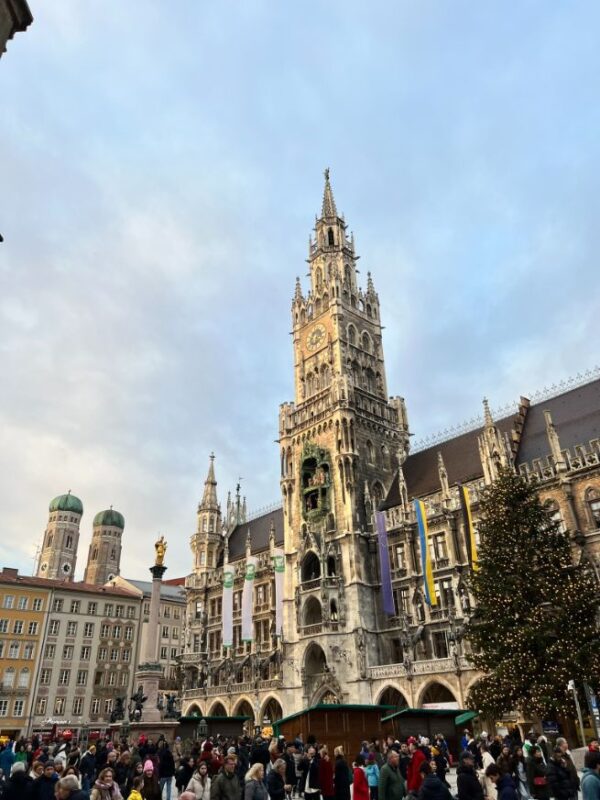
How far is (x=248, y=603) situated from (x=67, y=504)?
8835 cm

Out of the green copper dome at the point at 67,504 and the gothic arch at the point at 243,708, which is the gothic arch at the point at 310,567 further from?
the green copper dome at the point at 67,504

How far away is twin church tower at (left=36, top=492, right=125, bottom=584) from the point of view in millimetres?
117688

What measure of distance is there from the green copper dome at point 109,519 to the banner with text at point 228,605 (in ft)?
260

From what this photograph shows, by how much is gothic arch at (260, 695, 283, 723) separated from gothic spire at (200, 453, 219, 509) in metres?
21.9

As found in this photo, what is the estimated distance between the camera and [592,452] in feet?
113

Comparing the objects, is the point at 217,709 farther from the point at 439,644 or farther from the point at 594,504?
the point at 594,504

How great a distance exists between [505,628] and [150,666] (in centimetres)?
1603

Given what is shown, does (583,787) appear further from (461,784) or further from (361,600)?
(361,600)

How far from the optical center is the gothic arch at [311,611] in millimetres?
42906

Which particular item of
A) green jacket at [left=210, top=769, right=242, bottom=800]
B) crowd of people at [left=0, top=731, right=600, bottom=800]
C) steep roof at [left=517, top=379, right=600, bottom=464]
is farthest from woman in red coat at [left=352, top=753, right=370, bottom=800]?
steep roof at [left=517, top=379, right=600, bottom=464]

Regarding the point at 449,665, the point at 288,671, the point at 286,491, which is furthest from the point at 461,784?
the point at 286,491

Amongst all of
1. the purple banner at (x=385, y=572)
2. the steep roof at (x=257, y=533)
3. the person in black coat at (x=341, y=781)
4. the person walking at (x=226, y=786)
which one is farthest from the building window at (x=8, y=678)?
the person walking at (x=226, y=786)

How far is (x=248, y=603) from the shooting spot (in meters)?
48.0

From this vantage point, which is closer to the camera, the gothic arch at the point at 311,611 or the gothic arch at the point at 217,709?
the gothic arch at the point at 311,611
